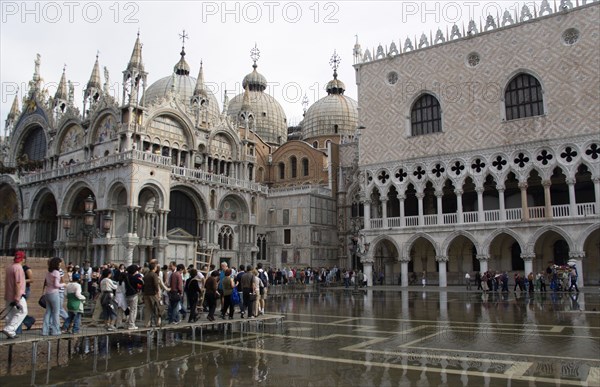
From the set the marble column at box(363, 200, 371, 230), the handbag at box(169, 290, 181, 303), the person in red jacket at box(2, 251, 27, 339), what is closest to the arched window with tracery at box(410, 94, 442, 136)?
the marble column at box(363, 200, 371, 230)

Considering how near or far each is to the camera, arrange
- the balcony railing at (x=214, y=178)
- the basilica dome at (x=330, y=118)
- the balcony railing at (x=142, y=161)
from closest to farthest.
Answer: the balcony railing at (x=142, y=161) < the balcony railing at (x=214, y=178) < the basilica dome at (x=330, y=118)

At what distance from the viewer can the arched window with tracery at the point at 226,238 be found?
38438mm

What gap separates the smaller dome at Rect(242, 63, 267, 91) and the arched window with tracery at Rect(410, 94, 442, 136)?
32634 millimetres

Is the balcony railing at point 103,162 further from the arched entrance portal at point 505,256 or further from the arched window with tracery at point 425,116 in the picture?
the arched entrance portal at point 505,256

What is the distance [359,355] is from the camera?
9.30 meters

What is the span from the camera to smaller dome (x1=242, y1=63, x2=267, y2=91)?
63.7m

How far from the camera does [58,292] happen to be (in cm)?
982

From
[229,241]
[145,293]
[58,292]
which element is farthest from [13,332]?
[229,241]

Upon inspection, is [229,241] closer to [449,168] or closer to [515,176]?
[449,168]

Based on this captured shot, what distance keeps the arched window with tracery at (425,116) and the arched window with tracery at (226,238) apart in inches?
616

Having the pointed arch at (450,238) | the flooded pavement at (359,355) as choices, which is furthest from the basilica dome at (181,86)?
the flooded pavement at (359,355)

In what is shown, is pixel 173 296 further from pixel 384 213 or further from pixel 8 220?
pixel 8 220

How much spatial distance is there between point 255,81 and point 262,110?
5336 millimetres

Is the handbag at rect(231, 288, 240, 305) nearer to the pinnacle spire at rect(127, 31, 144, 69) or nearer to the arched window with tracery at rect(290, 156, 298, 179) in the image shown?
the pinnacle spire at rect(127, 31, 144, 69)
